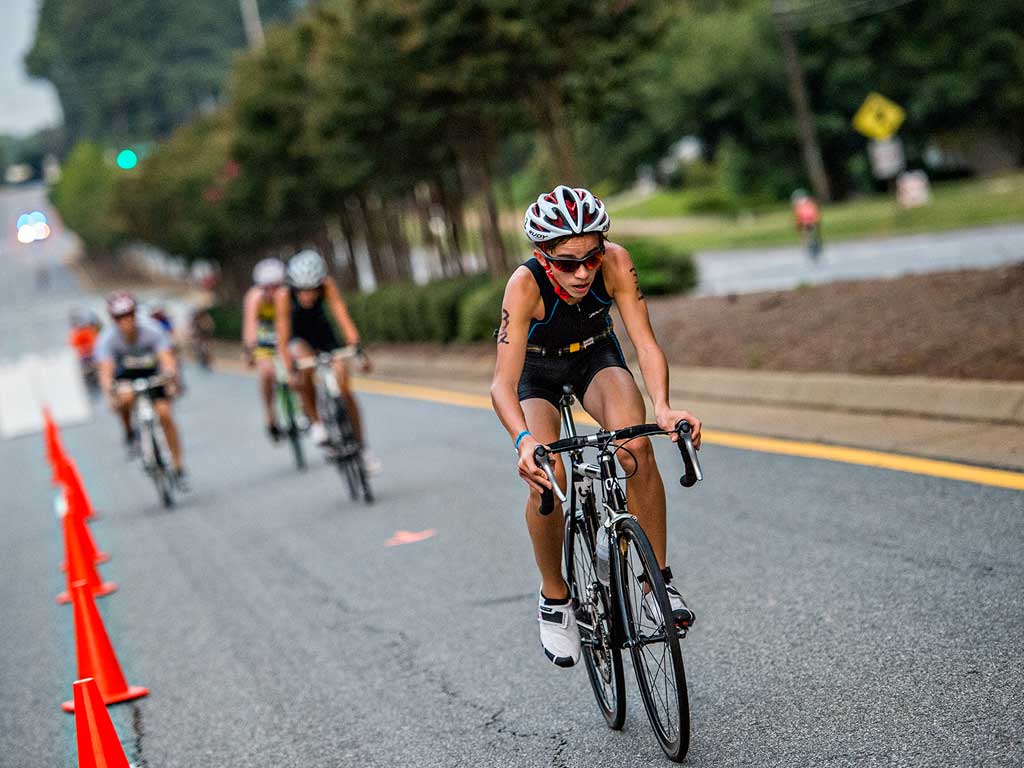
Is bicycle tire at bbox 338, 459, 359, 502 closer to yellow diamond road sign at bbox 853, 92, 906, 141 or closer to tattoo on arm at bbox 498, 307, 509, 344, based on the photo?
tattoo on arm at bbox 498, 307, 509, 344

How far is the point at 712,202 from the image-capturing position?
70.4 metres

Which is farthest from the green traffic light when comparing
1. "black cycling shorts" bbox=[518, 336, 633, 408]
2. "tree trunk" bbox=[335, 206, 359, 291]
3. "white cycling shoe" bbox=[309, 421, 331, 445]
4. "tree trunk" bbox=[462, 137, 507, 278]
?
"black cycling shorts" bbox=[518, 336, 633, 408]

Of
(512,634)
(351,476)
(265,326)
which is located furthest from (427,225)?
(512,634)

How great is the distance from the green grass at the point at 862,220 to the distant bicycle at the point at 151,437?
1057 inches

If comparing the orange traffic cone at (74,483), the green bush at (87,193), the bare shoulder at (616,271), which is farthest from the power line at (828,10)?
the green bush at (87,193)

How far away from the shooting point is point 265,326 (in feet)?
52.2

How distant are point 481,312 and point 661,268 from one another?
10.2 feet

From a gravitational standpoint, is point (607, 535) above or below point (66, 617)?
above

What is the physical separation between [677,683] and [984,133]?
2547 inches

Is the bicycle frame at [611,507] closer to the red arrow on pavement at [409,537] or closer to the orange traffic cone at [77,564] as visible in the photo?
the orange traffic cone at [77,564]

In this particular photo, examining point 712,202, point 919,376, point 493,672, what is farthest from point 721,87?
point 493,672

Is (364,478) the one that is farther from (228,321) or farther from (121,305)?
(228,321)

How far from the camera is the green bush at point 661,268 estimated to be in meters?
22.8

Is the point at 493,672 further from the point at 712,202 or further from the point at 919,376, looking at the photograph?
the point at 712,202
